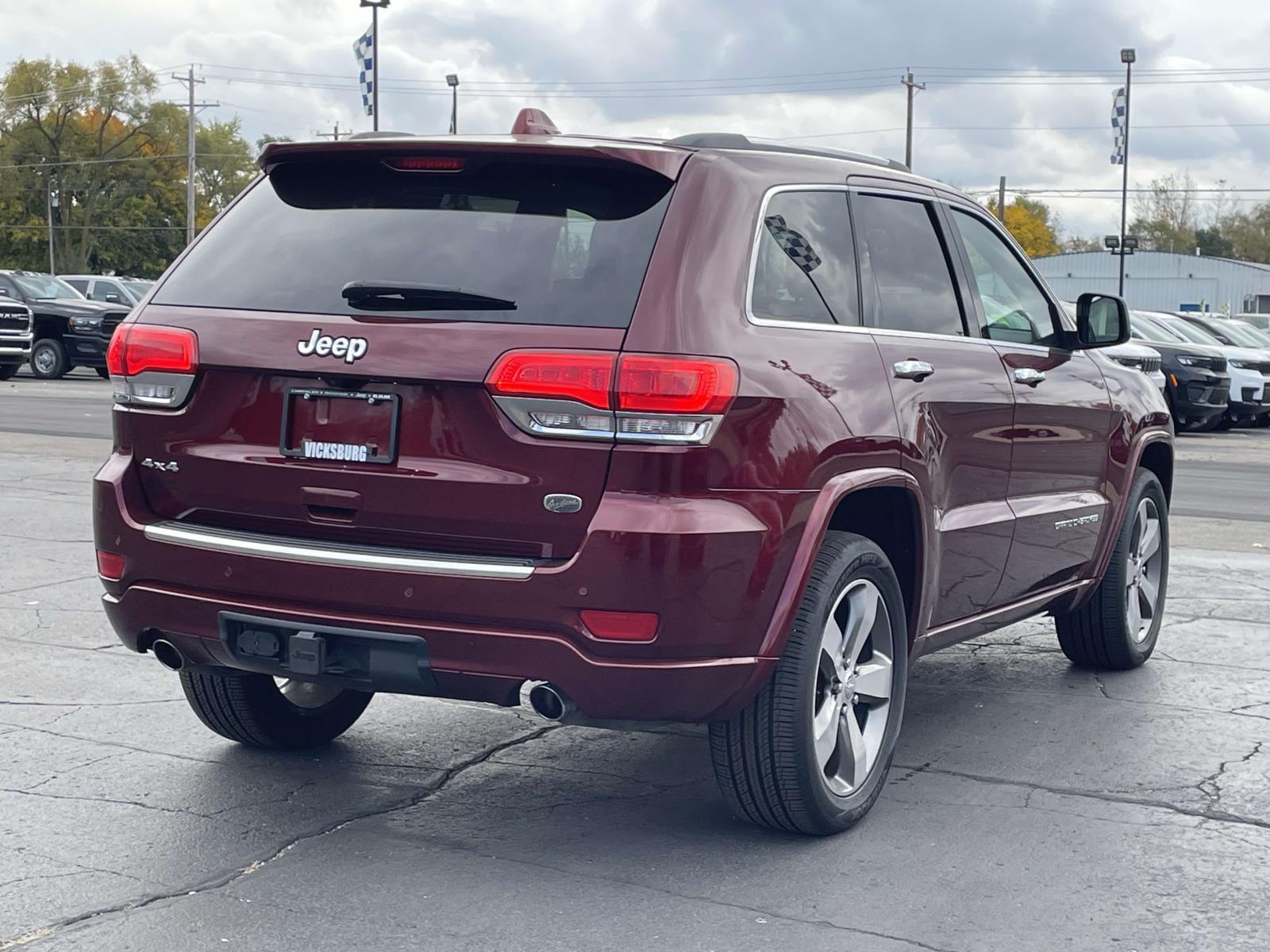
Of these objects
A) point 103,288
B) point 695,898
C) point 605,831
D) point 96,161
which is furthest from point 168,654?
point 96,161

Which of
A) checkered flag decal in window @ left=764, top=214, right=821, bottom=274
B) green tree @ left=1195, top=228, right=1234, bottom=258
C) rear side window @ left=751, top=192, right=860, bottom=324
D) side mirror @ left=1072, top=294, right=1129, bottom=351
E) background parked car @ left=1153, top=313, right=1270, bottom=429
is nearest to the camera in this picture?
rear side window @ left=751, top=192, right=860, bottom=324

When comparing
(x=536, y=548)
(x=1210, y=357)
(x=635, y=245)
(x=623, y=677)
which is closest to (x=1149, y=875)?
(x=623, y=677)

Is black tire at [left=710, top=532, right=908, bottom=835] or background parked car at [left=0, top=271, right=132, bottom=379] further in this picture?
background parked car at [left=0, top=271, right=132, bottom=379]

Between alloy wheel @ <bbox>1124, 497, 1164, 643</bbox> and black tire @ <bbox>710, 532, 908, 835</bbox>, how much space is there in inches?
99.4

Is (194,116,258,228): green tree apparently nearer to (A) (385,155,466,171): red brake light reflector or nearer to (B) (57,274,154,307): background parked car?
(B) (57,274,154,307): background parked car

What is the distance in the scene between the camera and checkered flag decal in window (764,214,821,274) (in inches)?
173

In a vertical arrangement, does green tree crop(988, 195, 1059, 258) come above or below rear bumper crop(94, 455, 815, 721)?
above

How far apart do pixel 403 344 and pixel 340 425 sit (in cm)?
26

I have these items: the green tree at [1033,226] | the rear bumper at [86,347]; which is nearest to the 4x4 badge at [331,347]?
the rear bumper at [86,347]

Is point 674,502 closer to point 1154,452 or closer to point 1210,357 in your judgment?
point 1154,452

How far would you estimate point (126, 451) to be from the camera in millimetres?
4418

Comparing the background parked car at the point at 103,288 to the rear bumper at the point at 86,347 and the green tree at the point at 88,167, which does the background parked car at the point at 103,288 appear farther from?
the green tree at the point at 88,167

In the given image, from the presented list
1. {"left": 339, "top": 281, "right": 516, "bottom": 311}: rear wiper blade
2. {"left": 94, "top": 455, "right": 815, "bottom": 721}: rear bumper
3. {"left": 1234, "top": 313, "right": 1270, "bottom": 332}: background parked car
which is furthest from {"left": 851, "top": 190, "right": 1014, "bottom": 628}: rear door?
{"left": 1234, "top": 313, "right": 1270, "bottom": 332}: background parked car

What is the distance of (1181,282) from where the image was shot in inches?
4119
